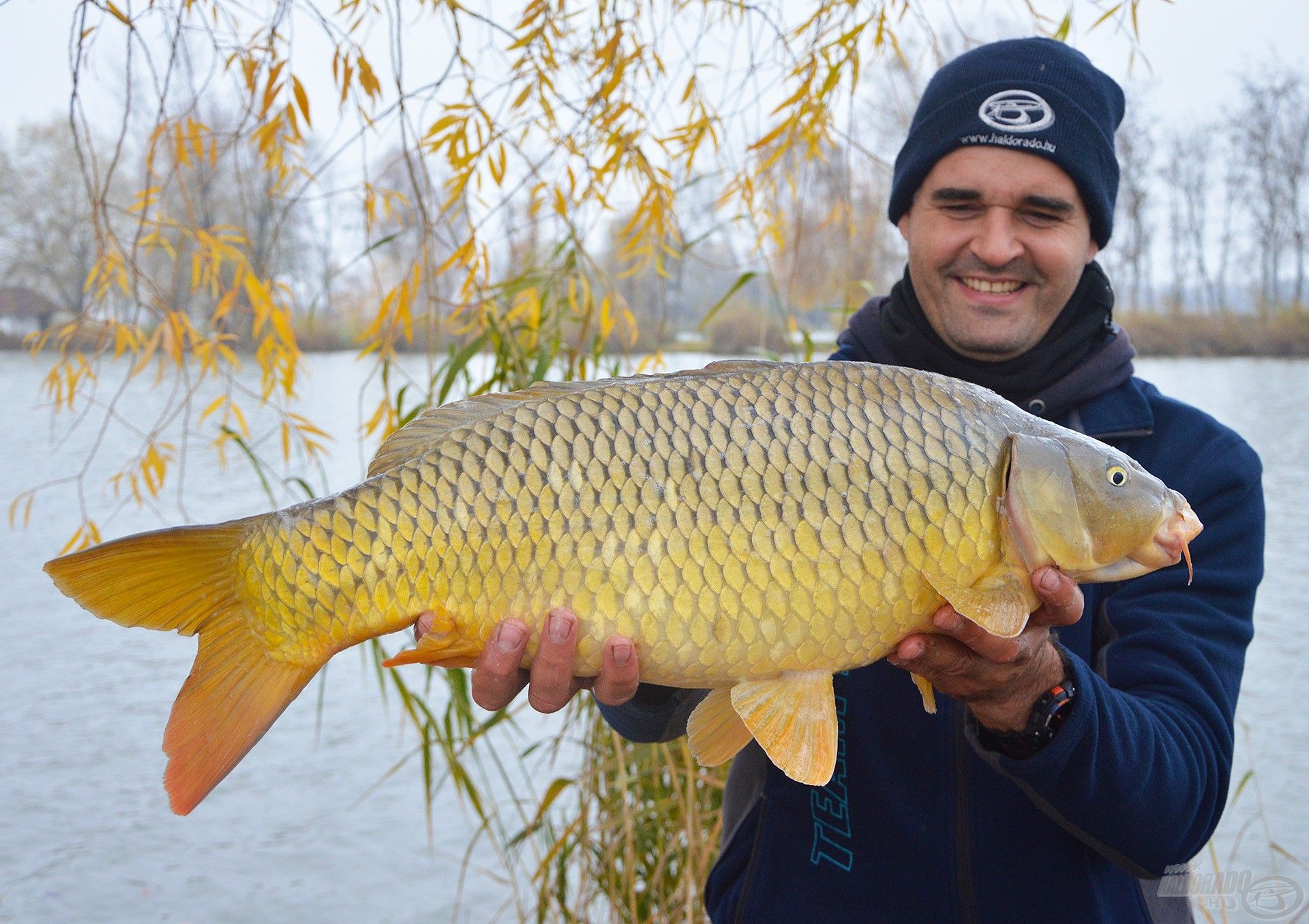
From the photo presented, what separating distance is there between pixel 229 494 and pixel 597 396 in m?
5.47

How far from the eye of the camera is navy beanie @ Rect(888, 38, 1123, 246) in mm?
1376

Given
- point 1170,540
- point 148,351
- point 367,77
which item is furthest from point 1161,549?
point 148,351

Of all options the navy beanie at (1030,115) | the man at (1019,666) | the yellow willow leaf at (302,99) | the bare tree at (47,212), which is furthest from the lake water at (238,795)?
the bare tree at (47,212)

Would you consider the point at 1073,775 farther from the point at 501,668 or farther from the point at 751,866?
the point at 501,668

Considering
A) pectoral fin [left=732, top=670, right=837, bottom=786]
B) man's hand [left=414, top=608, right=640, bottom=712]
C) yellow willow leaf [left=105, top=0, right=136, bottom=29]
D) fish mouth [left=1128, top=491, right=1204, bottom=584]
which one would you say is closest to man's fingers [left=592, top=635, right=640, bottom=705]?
man's hand [left=414, top=608, right=640, bottom=712]

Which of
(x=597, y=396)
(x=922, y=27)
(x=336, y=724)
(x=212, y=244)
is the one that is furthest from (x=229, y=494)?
(x=597, y=396)

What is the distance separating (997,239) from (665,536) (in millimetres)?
711

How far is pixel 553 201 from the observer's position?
194cm

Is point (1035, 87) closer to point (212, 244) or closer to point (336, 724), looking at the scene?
point (212, 244)

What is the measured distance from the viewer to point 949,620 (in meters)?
0.94

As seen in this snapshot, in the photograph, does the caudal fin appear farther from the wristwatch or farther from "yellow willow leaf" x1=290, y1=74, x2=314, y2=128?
"yellow willow leaf" x1=290, y1=74, x2=314, y2=128

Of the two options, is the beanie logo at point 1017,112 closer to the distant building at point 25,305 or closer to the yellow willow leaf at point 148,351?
the yellow willow leaf at point 148,351

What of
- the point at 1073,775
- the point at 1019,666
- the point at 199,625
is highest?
the point at 199,625

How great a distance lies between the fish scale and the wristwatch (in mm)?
157
